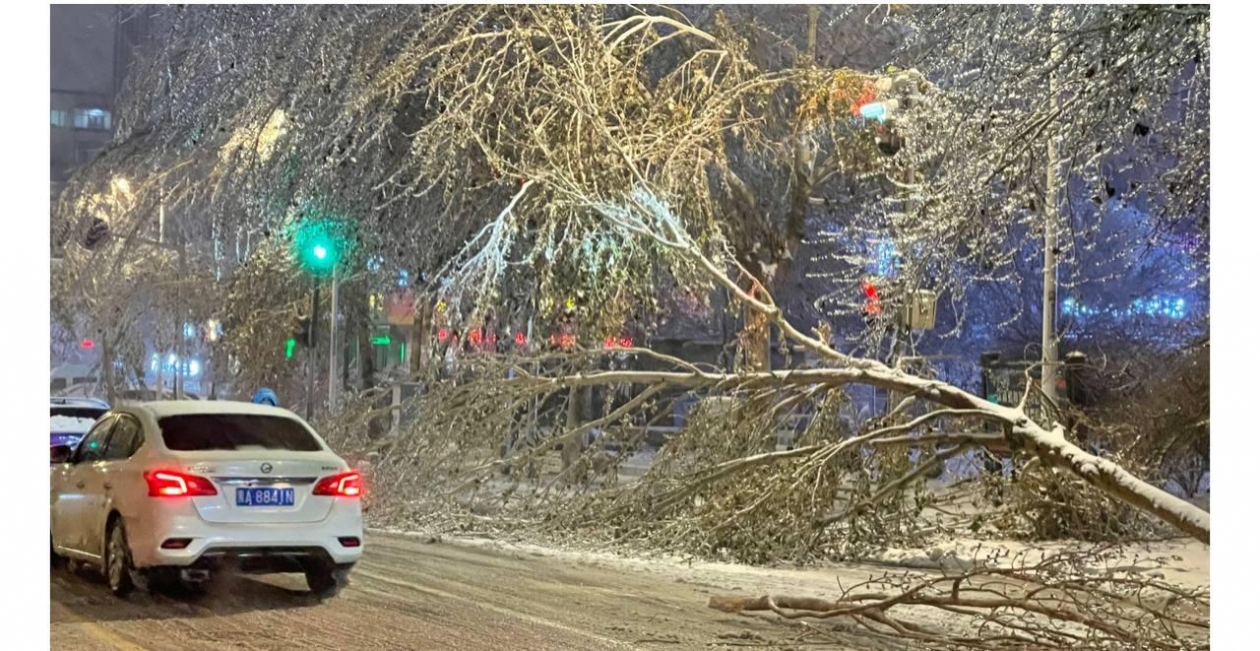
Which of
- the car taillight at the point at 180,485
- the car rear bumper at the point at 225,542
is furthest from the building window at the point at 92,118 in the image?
the car rear bumper at the point at 225,542

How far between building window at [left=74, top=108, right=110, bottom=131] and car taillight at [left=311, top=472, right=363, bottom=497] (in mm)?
1760

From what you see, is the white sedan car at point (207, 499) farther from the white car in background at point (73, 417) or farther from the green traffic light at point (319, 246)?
the green traffic light at point (319, 246)

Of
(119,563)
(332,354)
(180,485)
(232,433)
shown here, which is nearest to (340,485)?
(232,433)

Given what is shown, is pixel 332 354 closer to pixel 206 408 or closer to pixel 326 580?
pixel 206 408

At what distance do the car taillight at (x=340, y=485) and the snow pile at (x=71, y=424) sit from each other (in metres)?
1.00

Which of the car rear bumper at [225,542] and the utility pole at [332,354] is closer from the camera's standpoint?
the car rear bumper at [225,542]

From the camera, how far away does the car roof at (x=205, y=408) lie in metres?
4.13

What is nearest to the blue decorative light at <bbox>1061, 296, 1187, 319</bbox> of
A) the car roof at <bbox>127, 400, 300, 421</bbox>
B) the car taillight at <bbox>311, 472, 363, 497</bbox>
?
the car taillight at <bbox>311, 472, 363, 497</bbox>

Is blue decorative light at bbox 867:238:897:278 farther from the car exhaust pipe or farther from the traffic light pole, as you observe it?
the car exhaust pipe

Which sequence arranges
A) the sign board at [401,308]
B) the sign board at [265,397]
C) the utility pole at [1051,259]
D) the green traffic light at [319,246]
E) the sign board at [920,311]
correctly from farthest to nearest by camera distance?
1. the green traffic light at [319,246]
2. the sign board at [401,308]
3. the sign board at [920,311]
4. the sign board at [265,397]
5. the utility pole at [1051,259]

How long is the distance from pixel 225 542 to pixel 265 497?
0.19 metres

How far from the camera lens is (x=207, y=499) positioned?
3834mm

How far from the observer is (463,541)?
4.41m
